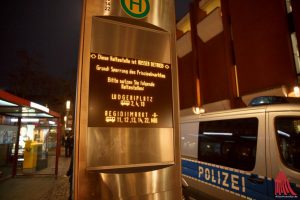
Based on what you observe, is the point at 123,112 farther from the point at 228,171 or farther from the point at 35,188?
the point at 35,188

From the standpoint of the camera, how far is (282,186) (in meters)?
3.69

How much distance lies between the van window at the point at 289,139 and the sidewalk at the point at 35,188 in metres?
6.05

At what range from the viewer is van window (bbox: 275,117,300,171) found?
3.69 metres

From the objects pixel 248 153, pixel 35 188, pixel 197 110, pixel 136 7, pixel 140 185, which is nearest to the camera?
pixel 140 185

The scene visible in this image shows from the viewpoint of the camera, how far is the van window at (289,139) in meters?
3.69

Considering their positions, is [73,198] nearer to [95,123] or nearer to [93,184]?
[93,184]

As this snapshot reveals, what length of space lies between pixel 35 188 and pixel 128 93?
707cm

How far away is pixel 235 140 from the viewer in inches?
186

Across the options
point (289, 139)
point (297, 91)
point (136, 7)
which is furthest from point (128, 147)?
point (297, 91)

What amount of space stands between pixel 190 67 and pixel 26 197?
16764 millimetres

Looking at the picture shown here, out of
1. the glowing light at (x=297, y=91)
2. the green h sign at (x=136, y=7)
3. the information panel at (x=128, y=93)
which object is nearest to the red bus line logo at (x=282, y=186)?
the information panel at (x=128, y=93)

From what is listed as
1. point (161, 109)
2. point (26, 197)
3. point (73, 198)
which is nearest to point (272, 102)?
point (161, 109)

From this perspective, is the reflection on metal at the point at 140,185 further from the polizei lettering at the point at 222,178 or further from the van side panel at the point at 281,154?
the polizei lettering at the point at 222,178

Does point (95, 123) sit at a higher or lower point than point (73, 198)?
higher
